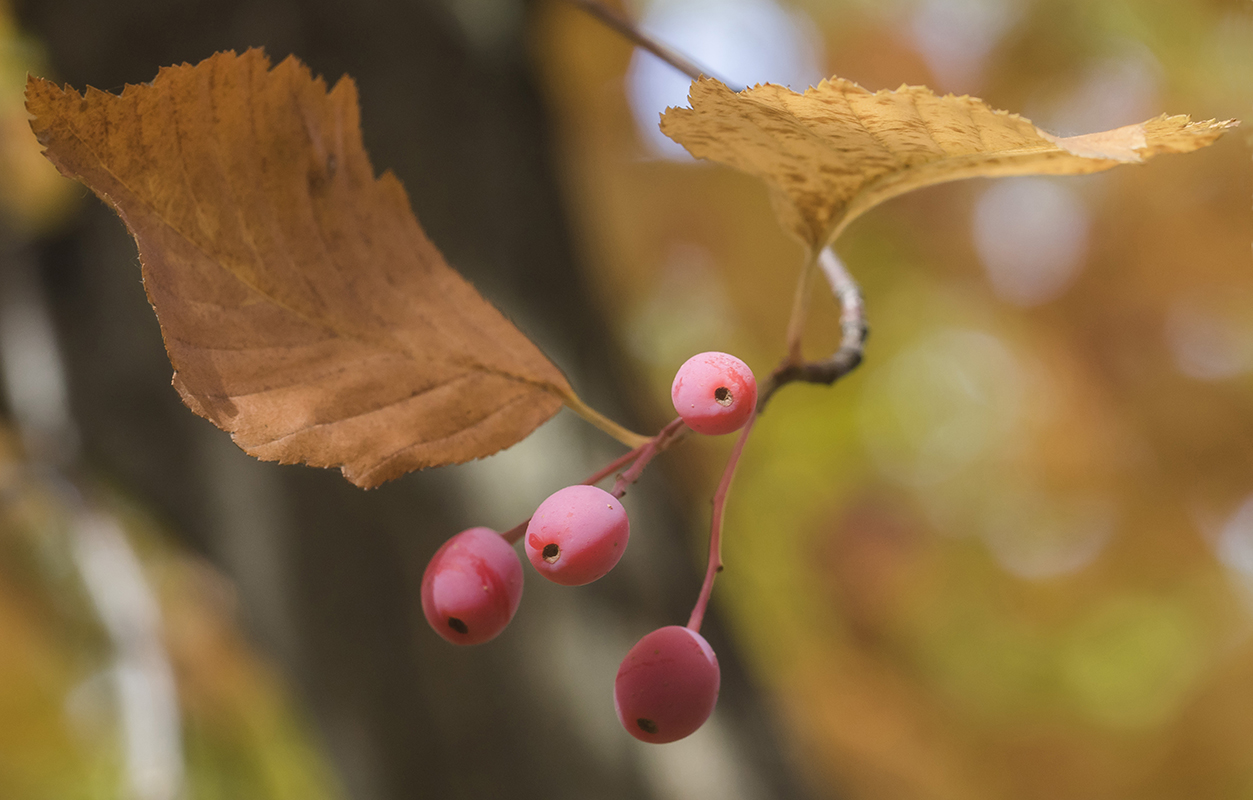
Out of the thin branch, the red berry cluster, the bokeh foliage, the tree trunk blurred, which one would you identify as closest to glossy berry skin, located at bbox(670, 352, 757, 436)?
the red berry cluster

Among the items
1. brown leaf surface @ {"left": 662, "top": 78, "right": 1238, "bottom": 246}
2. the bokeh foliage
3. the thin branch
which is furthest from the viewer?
the bokeh foliage

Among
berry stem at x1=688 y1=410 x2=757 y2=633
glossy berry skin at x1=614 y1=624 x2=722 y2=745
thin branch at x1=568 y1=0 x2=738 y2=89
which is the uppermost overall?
thin branch at x1=568 y1=0 x2=738 y2=89

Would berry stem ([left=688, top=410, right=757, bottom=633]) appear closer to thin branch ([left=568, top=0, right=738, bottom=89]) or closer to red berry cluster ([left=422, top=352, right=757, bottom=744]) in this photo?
red berry cluster ([left=422, top=352, right=757, bottom=744])

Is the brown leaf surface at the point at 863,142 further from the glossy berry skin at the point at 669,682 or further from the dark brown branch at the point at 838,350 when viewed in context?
the glossy berry skin at the point at 669,682

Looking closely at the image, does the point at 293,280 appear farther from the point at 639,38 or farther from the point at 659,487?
the point at 659,487

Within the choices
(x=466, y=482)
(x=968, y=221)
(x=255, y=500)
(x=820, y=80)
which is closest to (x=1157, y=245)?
(x=968, y=221)

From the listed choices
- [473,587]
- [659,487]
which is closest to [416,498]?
[659,487]

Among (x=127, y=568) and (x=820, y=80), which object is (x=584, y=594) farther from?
(x=820, y=80)

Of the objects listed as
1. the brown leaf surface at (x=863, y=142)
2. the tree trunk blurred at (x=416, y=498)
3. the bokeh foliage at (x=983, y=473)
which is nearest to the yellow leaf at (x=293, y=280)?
the brown leaf surface at (x=863, y=142)
